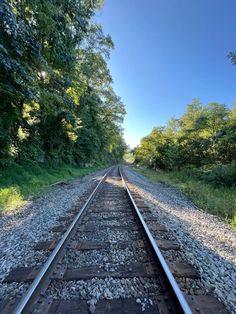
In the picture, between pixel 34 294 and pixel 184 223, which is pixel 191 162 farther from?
pixel 34 294

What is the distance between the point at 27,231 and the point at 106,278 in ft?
8.62

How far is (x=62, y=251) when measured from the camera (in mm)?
3332

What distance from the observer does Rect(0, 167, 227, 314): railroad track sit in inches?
85.7

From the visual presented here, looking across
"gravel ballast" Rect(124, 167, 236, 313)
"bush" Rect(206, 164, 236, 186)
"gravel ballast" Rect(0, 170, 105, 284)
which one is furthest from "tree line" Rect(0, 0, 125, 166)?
"bush" Rect(206, 164, 236, 186)

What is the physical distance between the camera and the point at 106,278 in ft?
8.86

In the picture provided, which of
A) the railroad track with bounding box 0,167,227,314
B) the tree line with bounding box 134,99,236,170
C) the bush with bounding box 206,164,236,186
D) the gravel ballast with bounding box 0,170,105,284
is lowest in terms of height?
the gravel ballast with bounding box 0,170,105,284

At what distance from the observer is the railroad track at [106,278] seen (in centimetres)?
218

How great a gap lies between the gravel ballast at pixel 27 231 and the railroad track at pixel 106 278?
249 mm

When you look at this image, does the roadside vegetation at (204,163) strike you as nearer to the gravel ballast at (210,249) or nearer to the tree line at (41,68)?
the gravel ballast at (210,249)

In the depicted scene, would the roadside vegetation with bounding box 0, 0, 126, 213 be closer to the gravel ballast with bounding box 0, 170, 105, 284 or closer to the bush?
the gravel ballast with bounding box 0, 170, 105, 284

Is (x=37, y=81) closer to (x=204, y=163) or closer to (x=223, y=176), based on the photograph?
(x=223, y=176)

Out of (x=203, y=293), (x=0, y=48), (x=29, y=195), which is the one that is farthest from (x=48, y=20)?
(x=203, y=293)

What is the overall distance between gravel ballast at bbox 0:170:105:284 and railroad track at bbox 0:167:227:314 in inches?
9.8

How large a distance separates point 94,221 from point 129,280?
2.46 metres
